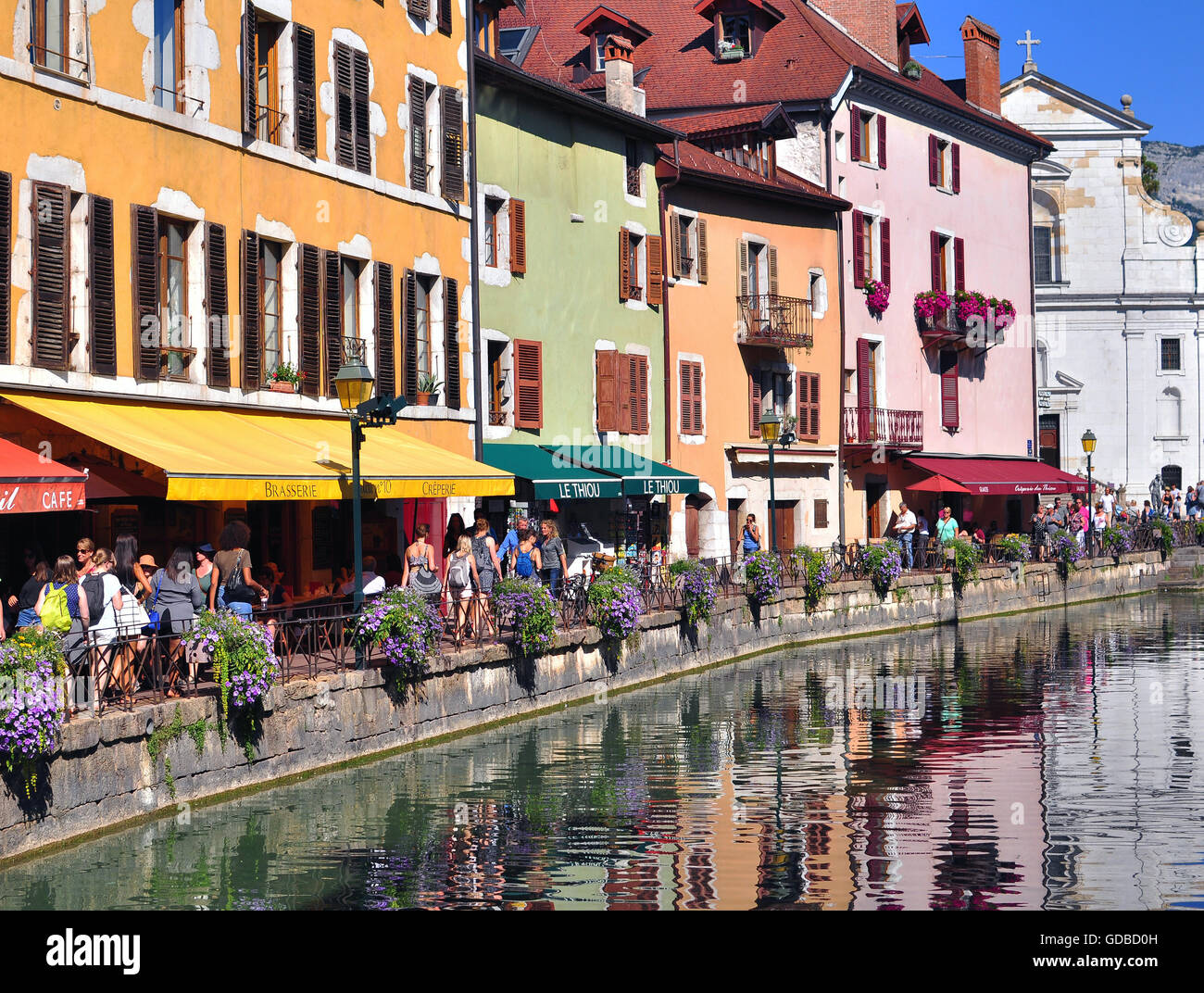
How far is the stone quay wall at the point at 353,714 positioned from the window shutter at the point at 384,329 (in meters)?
4.96

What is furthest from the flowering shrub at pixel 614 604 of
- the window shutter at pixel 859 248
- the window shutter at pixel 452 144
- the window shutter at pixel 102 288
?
the window shutter at pixel 859 248

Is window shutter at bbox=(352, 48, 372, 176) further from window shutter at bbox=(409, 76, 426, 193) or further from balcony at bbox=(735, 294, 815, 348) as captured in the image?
balcony at bbox=(735, 294, 815, 348)

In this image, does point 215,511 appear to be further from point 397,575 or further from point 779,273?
point 779,273

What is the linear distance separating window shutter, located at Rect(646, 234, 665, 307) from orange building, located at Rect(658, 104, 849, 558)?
1.62 feet

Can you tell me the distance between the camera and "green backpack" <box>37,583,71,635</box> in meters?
15.2

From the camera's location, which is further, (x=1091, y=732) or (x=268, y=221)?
(x=268, y=221)

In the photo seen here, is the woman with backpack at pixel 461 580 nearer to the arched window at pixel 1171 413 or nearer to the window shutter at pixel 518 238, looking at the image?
the window shutter at pixel 518 238

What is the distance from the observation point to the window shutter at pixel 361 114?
82.7 ft

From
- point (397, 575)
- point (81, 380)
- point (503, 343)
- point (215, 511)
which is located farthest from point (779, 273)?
point (81, 380)

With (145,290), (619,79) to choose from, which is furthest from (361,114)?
(619,79)

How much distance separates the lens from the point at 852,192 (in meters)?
44.3

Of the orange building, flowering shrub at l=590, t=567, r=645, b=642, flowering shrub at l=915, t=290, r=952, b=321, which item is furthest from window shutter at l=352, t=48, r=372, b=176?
flowering shrub at l=915, t=290, r=952, b=321
